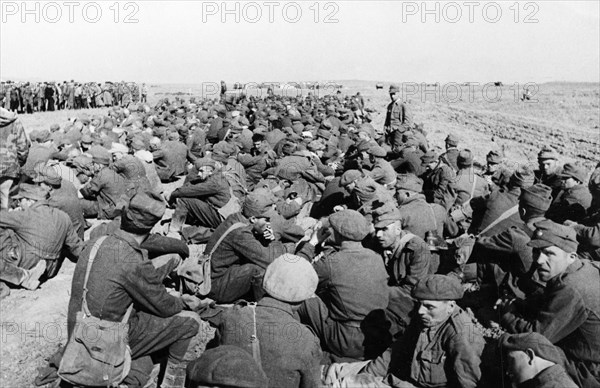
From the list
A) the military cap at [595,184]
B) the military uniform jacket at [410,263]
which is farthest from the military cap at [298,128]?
the military uniform jacket at [410,263]

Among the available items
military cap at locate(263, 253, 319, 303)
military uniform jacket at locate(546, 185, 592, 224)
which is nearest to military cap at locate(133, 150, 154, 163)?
military cap at locate(263, 253, 319, 303)

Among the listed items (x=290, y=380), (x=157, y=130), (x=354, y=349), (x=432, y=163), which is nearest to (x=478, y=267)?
(x=354, y=349)

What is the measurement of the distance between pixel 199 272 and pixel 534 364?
3516 mm

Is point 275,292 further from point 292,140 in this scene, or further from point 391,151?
point 391,151

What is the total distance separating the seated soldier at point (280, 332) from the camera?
3.54 metres

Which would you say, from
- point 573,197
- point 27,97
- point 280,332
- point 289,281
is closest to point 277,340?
point 280,332

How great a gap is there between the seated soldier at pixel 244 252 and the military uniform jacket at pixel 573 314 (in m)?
2.68

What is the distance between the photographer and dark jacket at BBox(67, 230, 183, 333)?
382 centimetres

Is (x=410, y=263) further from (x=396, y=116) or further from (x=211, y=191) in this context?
(x=396, y=116)

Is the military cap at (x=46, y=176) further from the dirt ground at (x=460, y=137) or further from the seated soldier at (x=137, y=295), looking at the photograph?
the seated soldier at (x=137, y=295)

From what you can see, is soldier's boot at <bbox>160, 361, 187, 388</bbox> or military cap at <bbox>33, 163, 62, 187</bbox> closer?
soldier's boot at <bbox>160, 361, 187, 388</bbox>

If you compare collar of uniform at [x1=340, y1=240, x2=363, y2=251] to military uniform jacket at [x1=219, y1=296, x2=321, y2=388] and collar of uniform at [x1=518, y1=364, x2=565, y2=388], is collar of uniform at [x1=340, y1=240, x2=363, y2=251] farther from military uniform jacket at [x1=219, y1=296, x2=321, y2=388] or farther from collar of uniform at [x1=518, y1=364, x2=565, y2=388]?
collar of uniform at [x1=518, y1=364, x2=565, y2=388]

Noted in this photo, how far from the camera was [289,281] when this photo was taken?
3.63 metres

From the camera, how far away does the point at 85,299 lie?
383 cm
